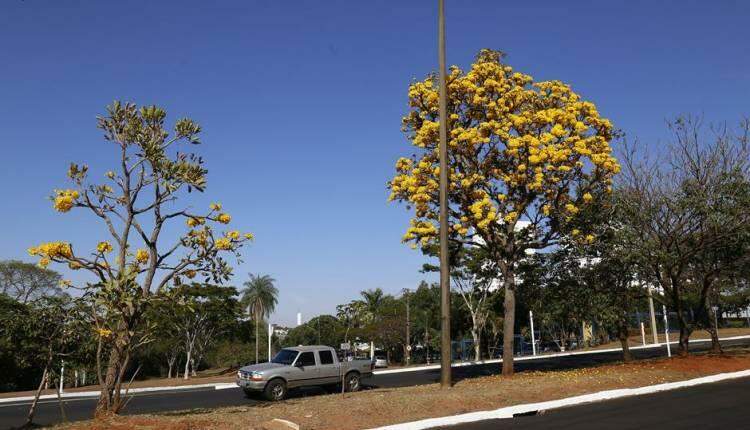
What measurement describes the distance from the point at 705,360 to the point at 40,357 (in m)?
22.5

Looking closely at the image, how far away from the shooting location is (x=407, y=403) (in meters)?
→ 14.3

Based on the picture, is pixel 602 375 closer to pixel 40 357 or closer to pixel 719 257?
pixel 719 257

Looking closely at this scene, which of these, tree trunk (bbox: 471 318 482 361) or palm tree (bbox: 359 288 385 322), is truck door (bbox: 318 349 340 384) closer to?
tree trunk (bbox: 471 318 482 361)

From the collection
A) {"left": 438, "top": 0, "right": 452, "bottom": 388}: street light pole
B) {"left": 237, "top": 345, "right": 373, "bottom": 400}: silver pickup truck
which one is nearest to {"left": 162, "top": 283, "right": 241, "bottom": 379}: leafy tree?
{"left": 237, "top": 345, "right": 373, "bottom": 400}: silver pickup truck

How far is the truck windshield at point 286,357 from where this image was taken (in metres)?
20.6

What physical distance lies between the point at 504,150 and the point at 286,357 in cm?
1049

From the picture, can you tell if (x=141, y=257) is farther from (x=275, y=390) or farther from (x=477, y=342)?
(x=477, y=342)

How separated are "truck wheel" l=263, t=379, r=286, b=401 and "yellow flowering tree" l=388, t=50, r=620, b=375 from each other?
663 centimetres

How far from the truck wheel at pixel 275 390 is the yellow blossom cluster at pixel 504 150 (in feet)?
21.6

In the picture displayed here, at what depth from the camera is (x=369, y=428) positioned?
1192cm

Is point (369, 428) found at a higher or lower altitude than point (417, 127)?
lower

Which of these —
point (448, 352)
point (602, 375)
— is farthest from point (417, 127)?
point (602, 375)

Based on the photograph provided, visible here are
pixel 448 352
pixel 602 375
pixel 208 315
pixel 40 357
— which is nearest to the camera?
pixel 40 357

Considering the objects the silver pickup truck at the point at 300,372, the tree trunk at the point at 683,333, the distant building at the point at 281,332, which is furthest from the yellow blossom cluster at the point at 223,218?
the distant building at the point at 281,332
